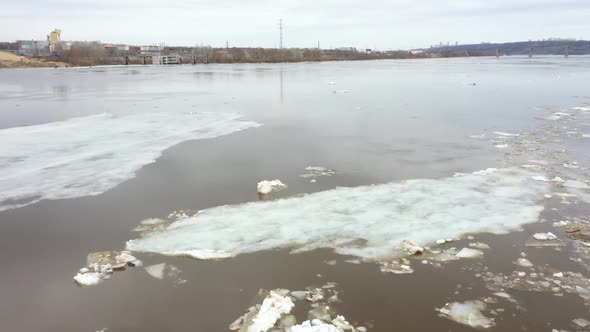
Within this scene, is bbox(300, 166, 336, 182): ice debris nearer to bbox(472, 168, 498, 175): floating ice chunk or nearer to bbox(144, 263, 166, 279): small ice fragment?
bbox(472, 168, 498, 175): floating ice chunk

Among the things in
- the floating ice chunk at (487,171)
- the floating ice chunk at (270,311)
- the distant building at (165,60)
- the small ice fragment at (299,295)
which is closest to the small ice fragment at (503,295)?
the small ice fragment at (299,295)

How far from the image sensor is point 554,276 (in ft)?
15.4

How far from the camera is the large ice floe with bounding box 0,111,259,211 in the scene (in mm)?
7855

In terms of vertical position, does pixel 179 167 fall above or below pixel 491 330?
above

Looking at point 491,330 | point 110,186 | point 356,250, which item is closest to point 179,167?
point 110,186

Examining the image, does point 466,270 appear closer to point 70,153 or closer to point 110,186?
point 110,186

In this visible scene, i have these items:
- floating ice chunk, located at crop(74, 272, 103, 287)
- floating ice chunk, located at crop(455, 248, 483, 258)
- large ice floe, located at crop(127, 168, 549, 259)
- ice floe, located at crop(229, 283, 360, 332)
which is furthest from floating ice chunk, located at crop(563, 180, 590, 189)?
floating ice chunk, located at crop(74, 272, 103, 287)

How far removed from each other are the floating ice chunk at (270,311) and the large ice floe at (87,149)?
4.59 metres

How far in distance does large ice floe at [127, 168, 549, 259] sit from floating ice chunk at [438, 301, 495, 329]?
1.11 meters

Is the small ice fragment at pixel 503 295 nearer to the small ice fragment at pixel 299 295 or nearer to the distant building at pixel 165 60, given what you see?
the small ice fragment at pixel 299 295

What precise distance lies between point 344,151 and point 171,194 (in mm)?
4346

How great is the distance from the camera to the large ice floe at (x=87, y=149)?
7.86m

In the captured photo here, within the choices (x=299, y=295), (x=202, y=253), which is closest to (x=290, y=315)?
(x=299, y=295)

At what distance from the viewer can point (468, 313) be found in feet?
13.5
